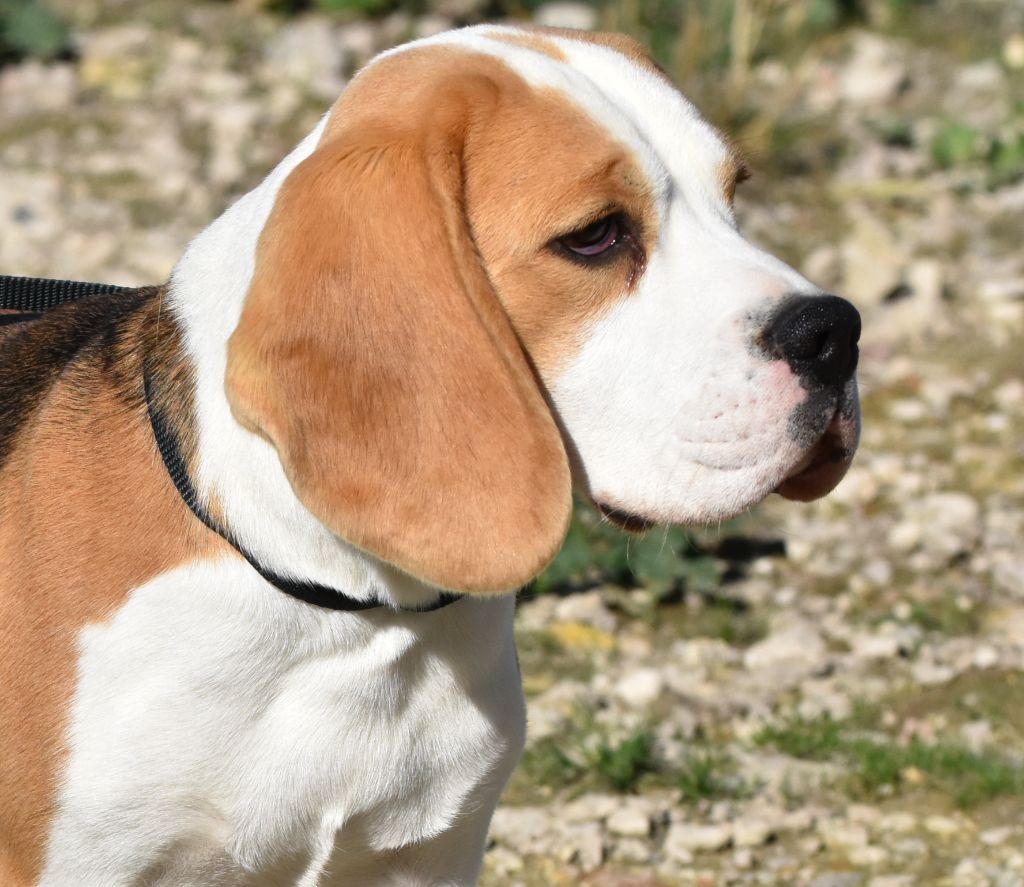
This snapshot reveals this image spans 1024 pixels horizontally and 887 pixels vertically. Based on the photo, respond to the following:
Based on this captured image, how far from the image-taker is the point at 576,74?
3117 millimetres

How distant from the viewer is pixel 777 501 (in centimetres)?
604

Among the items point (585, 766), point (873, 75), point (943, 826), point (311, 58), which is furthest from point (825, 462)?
point (873, 75)

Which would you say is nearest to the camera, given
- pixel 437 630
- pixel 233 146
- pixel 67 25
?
pixel 437 630

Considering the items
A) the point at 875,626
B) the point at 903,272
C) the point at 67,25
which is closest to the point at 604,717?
the point at 875,626

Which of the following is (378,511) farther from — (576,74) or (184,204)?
(184,204)

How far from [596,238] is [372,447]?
58cm

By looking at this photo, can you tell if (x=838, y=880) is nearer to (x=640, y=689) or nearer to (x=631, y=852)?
(x=631, y=852)

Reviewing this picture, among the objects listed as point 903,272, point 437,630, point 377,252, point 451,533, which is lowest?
→ point 903,272

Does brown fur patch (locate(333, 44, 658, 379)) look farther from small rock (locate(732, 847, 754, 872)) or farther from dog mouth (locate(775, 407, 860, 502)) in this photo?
small rock (locate(732, 847, 754, 872))

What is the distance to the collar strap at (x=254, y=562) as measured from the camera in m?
2.95

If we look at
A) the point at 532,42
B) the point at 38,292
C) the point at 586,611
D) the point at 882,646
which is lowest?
the point at 586,611

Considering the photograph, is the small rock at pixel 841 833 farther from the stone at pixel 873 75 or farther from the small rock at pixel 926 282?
the stone at pixel 873 75

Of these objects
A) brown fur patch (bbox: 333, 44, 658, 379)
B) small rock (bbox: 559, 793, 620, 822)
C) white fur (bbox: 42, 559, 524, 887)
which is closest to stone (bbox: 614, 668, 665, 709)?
small rock (bbox: 559, 793, 620, 822)

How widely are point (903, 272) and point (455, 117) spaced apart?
4.72 meters
